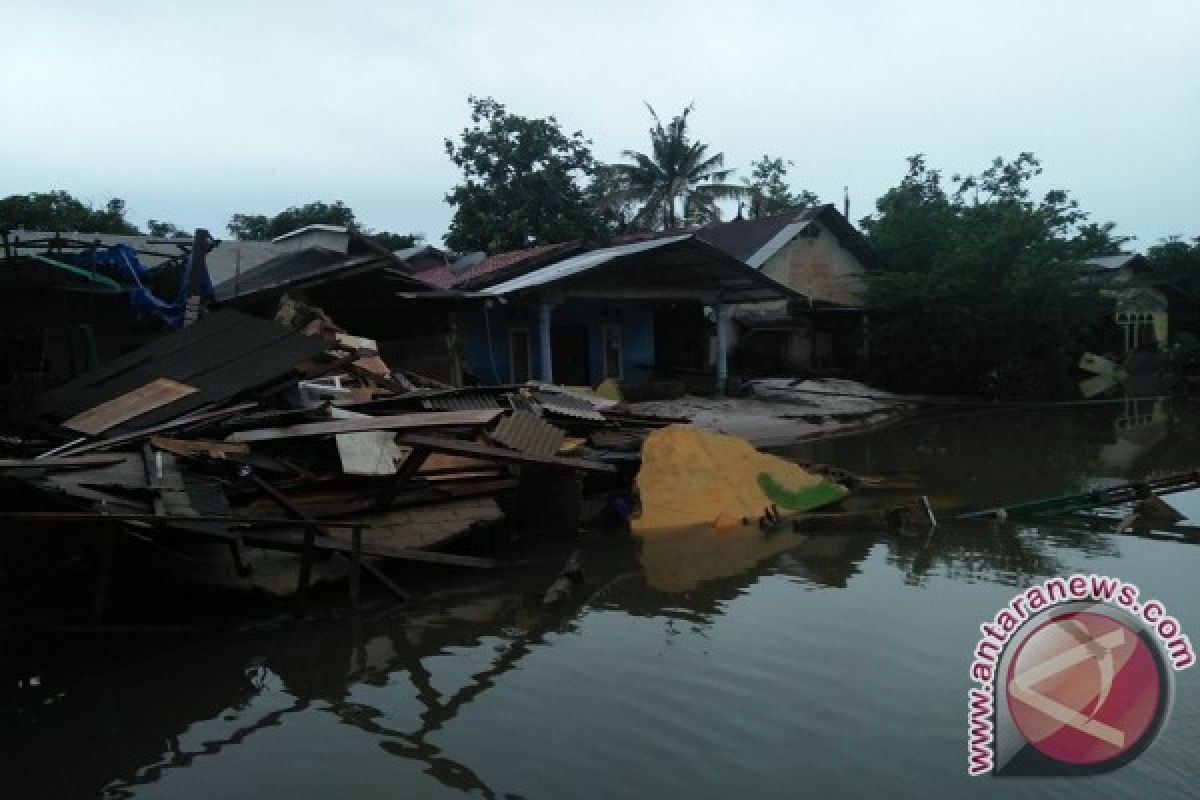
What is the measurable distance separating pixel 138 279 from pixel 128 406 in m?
4.62

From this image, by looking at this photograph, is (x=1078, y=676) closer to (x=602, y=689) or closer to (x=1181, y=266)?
(x=602, y=689)

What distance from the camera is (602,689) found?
567cm

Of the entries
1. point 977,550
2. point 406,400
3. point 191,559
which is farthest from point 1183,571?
point 191,559

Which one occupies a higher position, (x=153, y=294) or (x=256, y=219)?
(x=256, y=219)

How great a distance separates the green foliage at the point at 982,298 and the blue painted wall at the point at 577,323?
25.9 ft

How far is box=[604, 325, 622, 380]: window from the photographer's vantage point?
77.4 ft

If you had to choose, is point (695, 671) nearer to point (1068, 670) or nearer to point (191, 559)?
point (1068, 670)

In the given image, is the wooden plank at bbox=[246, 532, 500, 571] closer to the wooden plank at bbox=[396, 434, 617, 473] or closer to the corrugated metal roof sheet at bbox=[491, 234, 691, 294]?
the wooden plank at bbox=[396, 434, 617, 473]

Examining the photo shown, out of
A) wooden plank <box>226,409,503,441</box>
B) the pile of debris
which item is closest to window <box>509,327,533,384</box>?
the pile of debris

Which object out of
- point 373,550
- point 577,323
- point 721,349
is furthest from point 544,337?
point 373,550

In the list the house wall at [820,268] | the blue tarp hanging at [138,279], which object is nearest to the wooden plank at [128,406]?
the blue tarp hanging at [138,279]

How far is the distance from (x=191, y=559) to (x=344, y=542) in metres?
1.18

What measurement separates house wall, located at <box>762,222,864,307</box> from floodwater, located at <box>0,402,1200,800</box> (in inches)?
736

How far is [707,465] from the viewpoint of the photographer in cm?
1052
